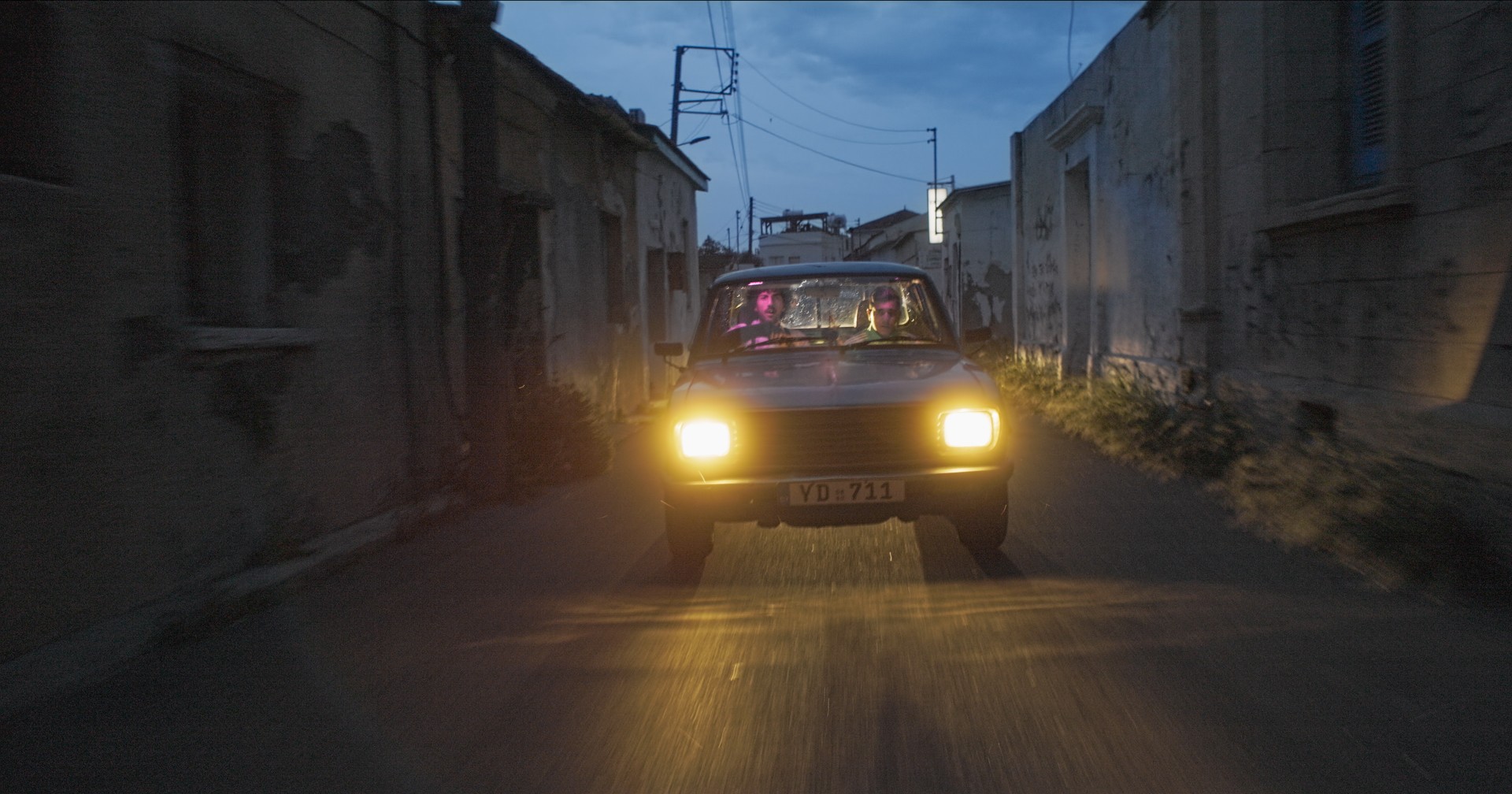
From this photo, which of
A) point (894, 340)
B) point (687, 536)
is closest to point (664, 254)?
point (894, 340)

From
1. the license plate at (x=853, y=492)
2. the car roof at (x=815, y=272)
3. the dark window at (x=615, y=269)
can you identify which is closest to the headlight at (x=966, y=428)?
the license plate at (x=853, y=492)

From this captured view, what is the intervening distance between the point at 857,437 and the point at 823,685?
145 cm

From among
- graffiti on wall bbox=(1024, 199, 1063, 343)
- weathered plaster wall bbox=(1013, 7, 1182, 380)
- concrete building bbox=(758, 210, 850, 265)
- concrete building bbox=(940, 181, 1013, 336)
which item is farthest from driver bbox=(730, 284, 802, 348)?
concrete building bbox=(758, 210, 850, 265)

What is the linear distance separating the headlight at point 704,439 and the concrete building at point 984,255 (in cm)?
1982

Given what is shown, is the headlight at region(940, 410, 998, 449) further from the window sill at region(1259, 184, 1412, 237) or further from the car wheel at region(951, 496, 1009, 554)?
the window sill at region(1259, 184, 1412, 237)

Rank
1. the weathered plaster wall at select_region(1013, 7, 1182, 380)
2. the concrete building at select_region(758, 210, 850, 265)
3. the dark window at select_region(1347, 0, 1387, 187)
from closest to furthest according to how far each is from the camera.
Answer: the dark window at select_region(1347, 0, 1387, 187)
the weathered plaster wall at select_region(1013, 7, 1182, 380)
the concrete building at select_region(758, 210, 850, 265)

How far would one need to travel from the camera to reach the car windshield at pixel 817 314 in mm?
6008

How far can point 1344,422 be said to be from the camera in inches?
263

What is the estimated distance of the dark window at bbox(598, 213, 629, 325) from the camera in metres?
14.6

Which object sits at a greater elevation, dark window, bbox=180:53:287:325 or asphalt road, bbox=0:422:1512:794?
dark window, bbox=180:53:287:325

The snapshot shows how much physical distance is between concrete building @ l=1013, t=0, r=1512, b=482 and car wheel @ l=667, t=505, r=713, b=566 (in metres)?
3.64

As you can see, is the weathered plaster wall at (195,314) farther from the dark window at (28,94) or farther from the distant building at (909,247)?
the distant building at (909,247)

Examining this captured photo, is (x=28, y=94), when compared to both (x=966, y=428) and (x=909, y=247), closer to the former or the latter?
(x=966, y=428)

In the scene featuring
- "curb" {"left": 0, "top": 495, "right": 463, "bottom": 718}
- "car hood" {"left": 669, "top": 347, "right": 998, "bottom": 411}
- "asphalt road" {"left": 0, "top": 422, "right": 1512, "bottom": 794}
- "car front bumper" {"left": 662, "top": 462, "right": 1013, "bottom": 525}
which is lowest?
"asphalt road" {"left": 0, "top": 422, "right": 1512, "bottom": 794}
